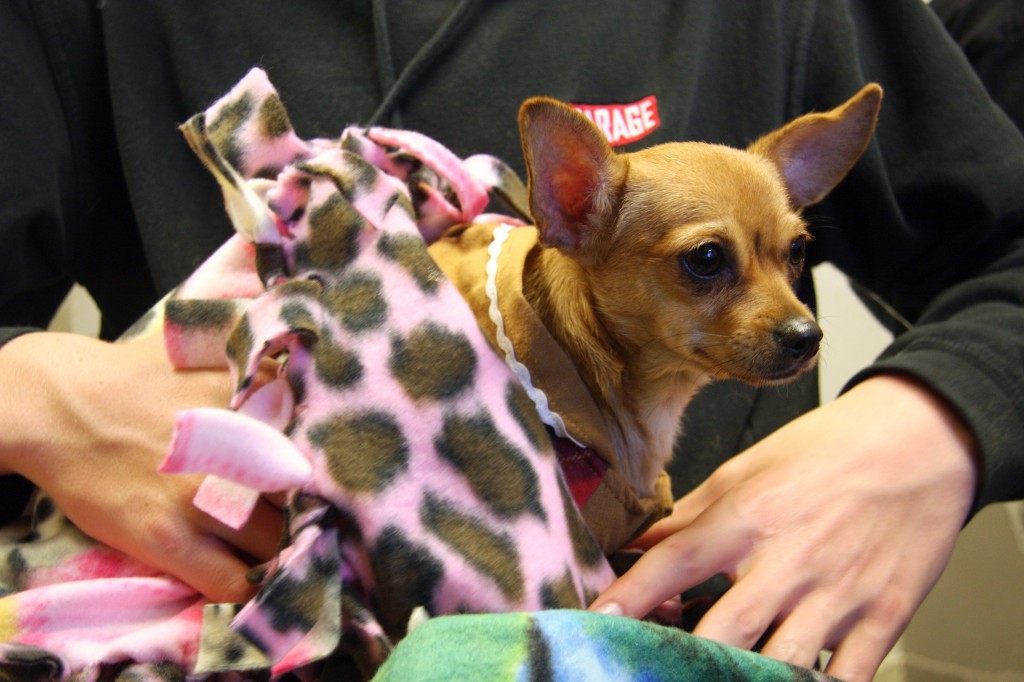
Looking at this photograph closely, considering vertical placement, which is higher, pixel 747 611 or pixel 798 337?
pixel 798 337

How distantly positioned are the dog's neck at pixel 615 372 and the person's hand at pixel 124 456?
1.31 feet

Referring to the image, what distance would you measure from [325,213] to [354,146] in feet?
0.49

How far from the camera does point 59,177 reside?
41.8 inches

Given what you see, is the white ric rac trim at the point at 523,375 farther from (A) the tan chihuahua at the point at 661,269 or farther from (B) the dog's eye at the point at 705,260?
(B) the dog's eye at the point at 705,260

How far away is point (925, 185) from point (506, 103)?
2.11ft

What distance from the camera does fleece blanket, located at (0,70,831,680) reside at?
658 millimetres

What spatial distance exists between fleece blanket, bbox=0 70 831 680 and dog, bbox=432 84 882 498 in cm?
19

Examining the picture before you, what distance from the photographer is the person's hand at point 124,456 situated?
2.43 feet

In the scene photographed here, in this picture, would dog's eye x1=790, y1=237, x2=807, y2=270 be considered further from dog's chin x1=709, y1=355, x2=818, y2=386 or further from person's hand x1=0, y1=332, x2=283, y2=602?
person's hand x1=0, y1=332, x2=283, y2=602

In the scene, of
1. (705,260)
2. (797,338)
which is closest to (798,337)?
(797,338)

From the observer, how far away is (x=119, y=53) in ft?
3.50

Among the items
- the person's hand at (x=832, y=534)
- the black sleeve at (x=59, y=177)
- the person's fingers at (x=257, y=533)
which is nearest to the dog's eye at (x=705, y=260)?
the person's hand at (x=832, y=534)

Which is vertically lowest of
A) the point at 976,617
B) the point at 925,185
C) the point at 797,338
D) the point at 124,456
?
the point at 976,617

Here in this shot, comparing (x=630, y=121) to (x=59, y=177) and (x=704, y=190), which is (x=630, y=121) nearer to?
(x=704, y=190)
